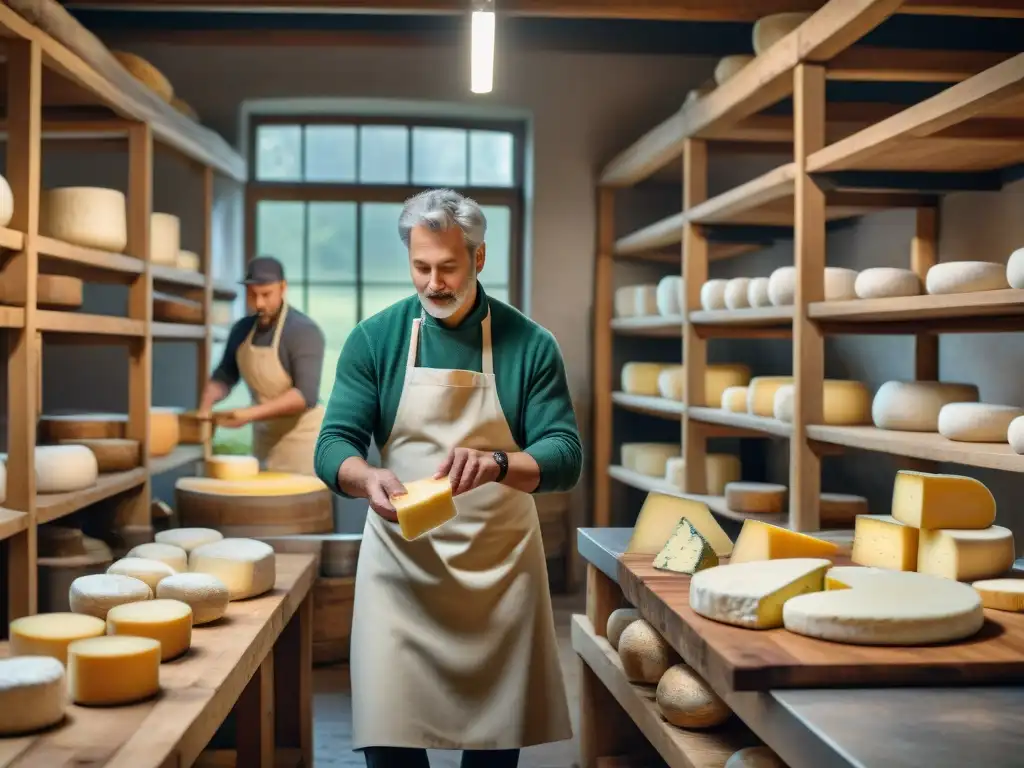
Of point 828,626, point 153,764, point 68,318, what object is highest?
point 68,318

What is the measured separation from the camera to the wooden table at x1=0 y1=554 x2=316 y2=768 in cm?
164

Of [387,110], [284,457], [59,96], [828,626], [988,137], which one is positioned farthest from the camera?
[387,110]

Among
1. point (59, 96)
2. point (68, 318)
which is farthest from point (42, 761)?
point (59, 96)

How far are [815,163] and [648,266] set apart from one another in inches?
129

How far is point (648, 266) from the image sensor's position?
6.78 m

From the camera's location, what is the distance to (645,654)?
2609mm

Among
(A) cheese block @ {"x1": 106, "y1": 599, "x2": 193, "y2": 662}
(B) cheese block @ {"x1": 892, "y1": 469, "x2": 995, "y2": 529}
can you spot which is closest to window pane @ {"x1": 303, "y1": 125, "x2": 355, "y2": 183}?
(A) cheese block @ {"x1": 106, "y1": 599, "x2": 193, "y2": 662}

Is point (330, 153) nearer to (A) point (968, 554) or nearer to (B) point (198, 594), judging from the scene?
(B) point (198, 594)

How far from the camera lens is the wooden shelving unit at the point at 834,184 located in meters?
2.91

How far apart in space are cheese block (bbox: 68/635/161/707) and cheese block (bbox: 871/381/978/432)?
7.82ft

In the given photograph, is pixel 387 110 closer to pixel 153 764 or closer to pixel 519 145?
pixel 519 145

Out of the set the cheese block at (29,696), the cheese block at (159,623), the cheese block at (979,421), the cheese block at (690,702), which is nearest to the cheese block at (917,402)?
the cheese block at (979,421)

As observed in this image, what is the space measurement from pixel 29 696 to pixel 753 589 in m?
1.20

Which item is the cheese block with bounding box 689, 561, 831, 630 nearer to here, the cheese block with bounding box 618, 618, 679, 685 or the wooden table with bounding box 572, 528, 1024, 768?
the wooden table with bounding box 572, 528, 1024, 768
